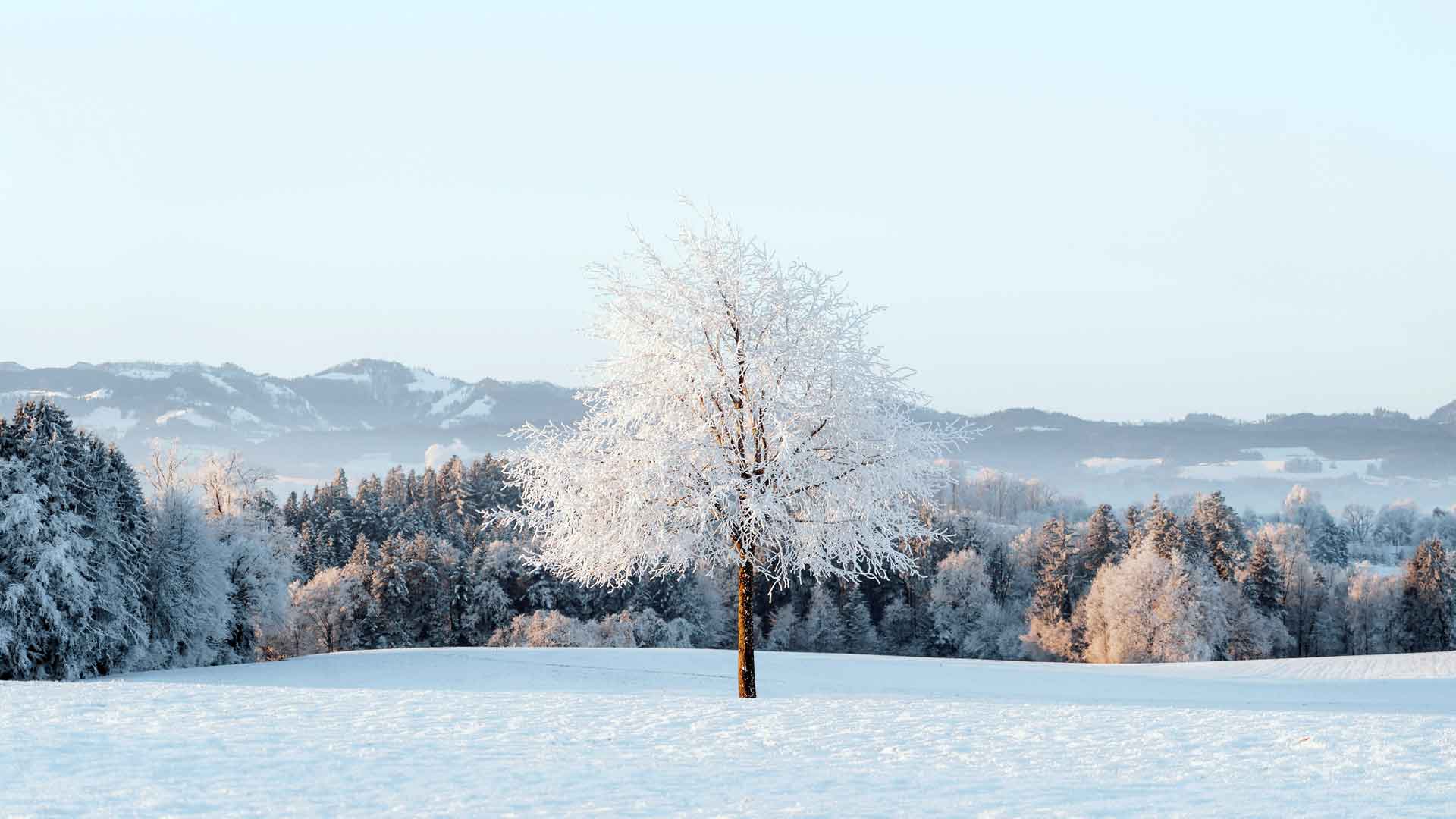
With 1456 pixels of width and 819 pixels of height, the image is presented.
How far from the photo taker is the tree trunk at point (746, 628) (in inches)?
730

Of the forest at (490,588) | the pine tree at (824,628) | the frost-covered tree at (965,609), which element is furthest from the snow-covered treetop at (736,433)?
the frost-covered tree at (965,609)

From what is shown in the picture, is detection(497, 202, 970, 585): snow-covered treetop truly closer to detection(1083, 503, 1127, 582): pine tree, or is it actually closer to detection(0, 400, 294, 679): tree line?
detection(0, 400, 294, 679): tree line

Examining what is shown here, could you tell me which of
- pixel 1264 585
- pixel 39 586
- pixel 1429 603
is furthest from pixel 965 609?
pixel 39 586

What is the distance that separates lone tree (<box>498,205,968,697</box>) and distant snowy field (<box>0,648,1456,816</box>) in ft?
9.45

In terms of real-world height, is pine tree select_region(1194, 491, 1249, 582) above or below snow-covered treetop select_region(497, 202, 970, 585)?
below

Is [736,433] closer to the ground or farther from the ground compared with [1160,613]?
farther from the ground

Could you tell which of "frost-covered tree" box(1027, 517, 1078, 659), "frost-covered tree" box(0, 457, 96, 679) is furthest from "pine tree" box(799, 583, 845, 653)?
"frost-covered tree" box(0, 457, 96, 679)

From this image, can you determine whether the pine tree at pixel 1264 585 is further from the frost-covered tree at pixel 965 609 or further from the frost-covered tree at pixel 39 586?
the frost-covered tree at pixel 39 586

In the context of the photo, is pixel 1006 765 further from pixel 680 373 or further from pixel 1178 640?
pixel 1178 640

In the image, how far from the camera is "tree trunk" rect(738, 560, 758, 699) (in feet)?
60.8

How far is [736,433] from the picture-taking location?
17.7m

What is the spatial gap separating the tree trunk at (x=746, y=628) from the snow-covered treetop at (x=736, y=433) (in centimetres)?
32

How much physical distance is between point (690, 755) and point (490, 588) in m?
63.5

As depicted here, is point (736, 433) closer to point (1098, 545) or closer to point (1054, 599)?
point (1054, 599)
